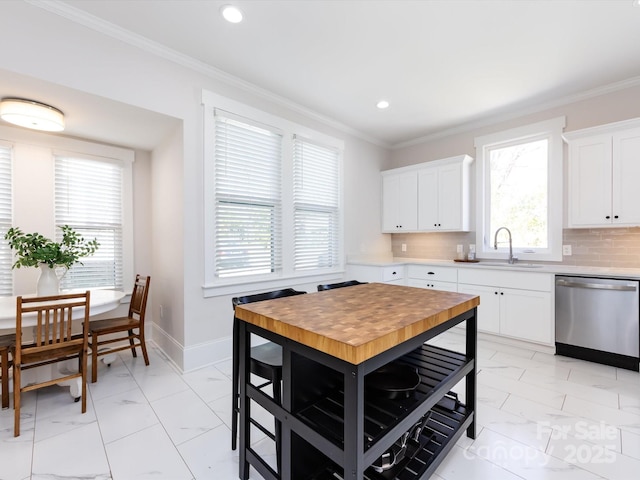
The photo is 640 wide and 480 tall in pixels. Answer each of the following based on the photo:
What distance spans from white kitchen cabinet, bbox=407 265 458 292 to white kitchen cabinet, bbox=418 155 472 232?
2.13ft

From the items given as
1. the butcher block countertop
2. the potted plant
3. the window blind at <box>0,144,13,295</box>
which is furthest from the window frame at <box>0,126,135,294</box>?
the butcher block countertop

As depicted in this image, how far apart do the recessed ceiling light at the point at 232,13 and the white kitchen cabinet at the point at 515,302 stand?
11.8 feet

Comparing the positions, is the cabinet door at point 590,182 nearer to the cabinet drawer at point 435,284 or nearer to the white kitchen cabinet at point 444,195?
the white kitchen cabinet at point 444,195

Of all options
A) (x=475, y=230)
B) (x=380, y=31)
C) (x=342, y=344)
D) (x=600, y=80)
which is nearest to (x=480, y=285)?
(x=475, y=230)

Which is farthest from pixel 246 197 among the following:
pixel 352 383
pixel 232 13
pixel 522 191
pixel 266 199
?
pixel 522 191

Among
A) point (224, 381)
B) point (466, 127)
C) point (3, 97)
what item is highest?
point (466, 127)

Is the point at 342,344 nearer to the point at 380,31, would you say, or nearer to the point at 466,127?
the point at 380,31

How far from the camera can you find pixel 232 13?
2.14 meters

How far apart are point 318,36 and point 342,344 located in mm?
2506

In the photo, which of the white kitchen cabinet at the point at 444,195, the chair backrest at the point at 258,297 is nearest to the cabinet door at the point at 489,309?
the white kitchen cabinet at the point at 444,195

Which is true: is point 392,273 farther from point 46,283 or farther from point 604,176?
point 46,283

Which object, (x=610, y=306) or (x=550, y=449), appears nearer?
(x=550, y=449)

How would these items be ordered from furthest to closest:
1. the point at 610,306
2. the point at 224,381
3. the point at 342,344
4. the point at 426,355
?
the point at 610,306 < the point at 224,381 < the point at 426,355 < the point at 342,344

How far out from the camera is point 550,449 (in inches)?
67.4
